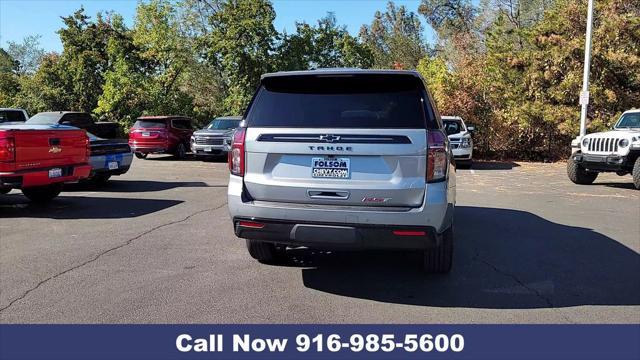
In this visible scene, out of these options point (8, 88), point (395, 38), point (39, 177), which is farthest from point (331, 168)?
point (395, 38)

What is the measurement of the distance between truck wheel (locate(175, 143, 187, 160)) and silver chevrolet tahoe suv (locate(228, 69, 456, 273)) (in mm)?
16695

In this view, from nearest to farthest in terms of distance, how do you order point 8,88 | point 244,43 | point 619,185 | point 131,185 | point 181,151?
point 131,185, point 619,185, point 181,151, point 244,43, point 8,88

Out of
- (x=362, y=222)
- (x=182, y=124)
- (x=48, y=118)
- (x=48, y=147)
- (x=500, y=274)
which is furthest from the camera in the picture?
(x=182, y=124)

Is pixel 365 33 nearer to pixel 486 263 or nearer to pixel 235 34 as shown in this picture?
pixel 235 34

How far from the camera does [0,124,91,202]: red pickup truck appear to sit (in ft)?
27.9

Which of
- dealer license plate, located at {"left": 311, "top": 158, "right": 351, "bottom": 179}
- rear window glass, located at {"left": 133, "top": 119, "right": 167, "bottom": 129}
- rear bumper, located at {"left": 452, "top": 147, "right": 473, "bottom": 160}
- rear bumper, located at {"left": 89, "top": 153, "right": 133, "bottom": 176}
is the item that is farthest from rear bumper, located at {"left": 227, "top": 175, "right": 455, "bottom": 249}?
rear window glass, located at {"left": 133, "top": 119, "right": 167, "bottom": 129}

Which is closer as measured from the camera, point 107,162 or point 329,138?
point 329,138

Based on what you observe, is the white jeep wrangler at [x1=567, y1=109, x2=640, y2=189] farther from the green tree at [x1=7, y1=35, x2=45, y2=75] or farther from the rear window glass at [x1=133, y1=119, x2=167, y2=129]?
the green tree at [x1=7, y1=35, x2=45, y2=75]

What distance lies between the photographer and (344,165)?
460cm

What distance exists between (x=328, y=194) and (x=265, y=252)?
158 centimetres

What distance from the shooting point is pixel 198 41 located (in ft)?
93.8

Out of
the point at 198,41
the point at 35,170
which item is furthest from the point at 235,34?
the point at 35,170

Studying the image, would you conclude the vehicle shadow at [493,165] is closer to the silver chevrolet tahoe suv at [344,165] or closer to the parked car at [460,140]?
the parked car at [460,140]

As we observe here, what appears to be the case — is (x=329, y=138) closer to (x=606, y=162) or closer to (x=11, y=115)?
(x=606, y=162)
